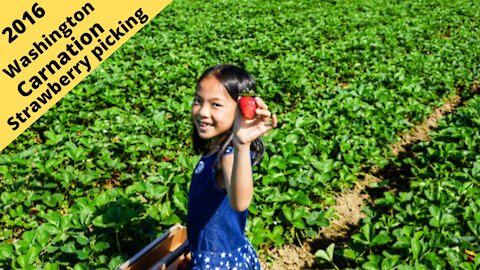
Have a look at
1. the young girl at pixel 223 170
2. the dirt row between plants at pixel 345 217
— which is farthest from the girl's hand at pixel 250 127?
the dirt row between plants at pixel 345 217

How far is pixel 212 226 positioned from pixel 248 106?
719 mm

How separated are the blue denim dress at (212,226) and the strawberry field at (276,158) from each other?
2.18 ft

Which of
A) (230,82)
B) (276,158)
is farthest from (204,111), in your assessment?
(276,158)

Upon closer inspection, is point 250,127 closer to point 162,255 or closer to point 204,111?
point 204,111

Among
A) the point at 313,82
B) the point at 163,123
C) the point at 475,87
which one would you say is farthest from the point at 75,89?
the point at 475,87

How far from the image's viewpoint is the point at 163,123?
4.28m

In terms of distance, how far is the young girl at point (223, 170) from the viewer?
51.9 inches

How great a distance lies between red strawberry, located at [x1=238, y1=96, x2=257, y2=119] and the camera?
1.25 meters

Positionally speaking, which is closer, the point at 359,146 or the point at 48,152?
the point at 48,152

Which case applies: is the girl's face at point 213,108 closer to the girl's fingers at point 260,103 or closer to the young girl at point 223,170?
the young girl at point 223,170

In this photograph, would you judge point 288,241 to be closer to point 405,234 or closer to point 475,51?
point 405,234

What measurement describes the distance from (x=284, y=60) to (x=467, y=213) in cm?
449

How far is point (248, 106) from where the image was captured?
1254 mm

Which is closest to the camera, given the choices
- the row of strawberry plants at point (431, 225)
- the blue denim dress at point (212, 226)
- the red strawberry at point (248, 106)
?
the red strawberry at point (248, 106)
